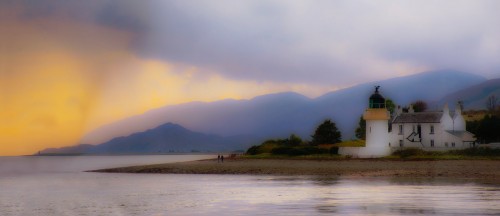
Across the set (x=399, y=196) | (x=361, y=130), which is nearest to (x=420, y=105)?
(x=361, y=130)

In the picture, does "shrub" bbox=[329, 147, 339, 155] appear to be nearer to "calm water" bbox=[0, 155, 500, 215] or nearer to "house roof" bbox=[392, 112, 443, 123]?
"house roof" bbox=[392, 112, 443, 123]

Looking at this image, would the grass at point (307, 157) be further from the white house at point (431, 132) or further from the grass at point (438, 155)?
the white house at point (431, 132)

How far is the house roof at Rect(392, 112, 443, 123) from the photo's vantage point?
89.3 metres

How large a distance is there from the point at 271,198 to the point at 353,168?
31.7 meters

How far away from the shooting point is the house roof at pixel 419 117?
8934 cm

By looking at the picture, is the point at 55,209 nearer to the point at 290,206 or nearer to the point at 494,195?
the point at 290,206

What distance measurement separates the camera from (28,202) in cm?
4791

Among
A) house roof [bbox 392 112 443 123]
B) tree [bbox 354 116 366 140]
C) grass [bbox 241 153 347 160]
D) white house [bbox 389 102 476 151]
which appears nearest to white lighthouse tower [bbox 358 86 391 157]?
white house [bbox 389 102 476 151]

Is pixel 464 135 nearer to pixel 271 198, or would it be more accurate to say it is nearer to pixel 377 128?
pixel 377 128

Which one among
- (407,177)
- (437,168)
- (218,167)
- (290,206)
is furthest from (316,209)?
(218,167)

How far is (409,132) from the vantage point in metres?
91.1

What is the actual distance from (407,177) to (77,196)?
29.7 meters

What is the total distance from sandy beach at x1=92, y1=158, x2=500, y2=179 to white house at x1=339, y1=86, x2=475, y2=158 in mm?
3727

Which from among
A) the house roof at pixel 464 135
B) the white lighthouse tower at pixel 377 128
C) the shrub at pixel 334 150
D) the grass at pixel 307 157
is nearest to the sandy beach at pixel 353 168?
the grass at pixel 307 157
